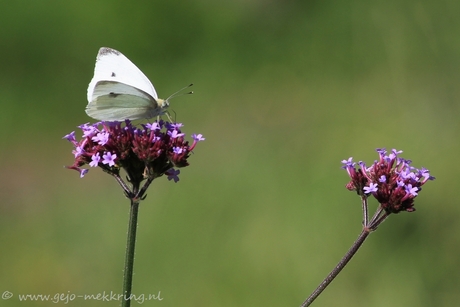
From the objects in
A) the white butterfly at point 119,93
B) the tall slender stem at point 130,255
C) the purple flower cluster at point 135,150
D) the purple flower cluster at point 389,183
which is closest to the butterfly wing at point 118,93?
the white butterfly at point 119,93

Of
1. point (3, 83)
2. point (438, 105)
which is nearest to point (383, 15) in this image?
point (438, 105)

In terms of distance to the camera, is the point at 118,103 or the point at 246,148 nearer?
the point at 118,103

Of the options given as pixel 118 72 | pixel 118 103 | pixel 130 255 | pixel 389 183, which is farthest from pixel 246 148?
pixel 130 255

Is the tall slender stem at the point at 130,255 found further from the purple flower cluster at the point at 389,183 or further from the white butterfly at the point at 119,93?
the purple flower cluster at the point at 389,183

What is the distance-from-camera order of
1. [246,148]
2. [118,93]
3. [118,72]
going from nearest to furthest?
[118,93] → [118,72] → [246,148]

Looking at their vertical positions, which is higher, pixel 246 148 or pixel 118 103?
pixel 246 148

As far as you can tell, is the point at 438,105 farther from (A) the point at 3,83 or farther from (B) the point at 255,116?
(A) the point at 3,83

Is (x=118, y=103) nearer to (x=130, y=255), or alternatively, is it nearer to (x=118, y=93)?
(x=118, y=93)

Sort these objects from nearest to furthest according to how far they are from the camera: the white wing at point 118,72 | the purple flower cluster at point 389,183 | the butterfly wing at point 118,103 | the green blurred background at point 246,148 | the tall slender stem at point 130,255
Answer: the tall slender stem at point 130,255, the purple flower cluster at point 389,183, the butterfly wing at point 118,103, the white wing at point 118,72, the green blurred background at point 246,148
